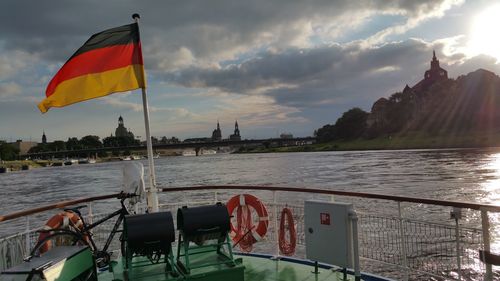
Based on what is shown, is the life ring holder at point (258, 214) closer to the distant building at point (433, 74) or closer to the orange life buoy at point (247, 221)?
the orange life buoy at point (247, 221)

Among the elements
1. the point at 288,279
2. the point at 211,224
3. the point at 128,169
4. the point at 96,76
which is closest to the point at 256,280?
the point at 288,279

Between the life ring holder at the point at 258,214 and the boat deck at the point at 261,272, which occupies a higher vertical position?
the life ring holder at the point at 258,214

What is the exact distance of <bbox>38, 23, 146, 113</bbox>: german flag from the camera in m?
5.34

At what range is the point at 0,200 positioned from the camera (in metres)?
33.7

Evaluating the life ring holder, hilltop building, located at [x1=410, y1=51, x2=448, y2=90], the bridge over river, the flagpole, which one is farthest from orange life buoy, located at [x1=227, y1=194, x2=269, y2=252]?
hilltop building, located at [x1=410, y1=51, x2=448, y2=90]

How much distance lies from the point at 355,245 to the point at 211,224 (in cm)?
148

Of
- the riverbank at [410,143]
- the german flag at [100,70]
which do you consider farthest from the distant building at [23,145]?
the german flag at [100,70]

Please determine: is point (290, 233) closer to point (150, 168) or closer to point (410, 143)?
point (150, 168)

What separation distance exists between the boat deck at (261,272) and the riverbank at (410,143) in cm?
9209

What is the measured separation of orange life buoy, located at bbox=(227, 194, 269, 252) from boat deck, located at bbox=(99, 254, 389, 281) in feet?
0.85

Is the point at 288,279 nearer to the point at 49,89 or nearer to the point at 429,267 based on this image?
the point at 49,89

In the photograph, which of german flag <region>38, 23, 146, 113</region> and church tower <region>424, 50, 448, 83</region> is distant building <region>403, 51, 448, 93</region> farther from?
german flag <region>38, 23, 146, 113</region>

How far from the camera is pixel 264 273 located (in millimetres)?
5027

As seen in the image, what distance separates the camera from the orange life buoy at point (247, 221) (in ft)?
18.3
